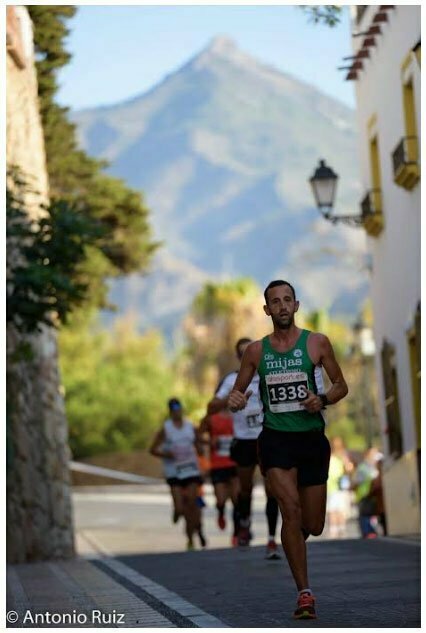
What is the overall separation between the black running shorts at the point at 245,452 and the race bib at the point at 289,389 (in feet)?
18.8

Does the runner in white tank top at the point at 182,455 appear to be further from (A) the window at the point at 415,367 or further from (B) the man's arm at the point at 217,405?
(B) the man's arm at the point at 217,405

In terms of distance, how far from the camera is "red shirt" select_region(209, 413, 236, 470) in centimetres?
1684

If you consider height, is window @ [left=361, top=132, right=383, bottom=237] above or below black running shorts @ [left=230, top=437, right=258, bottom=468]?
above

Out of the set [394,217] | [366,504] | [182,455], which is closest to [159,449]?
[182,455]

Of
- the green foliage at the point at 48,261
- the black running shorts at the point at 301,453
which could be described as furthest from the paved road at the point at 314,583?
the green foliage at the point at 48,261

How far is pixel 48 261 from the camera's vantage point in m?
17.3

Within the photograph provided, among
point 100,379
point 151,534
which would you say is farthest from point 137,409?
point 151,534

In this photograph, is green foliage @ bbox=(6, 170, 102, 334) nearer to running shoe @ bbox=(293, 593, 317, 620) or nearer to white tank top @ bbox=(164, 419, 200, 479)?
white tank top @ bbox=(164, 419, 200, 479)

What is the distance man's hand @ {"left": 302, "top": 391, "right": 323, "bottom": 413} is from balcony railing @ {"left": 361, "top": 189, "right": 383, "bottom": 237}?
14076 mm

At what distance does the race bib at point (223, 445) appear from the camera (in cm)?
1703

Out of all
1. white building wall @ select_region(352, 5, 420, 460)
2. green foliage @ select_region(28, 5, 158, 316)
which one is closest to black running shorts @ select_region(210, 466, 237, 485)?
white building wall @ select_region(352, 5, 420, 460)

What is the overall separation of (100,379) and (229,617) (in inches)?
2189

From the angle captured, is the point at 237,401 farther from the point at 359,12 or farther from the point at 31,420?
the point at 359,12

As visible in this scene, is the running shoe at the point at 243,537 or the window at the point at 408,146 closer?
the running shoe at the point at 243,537
